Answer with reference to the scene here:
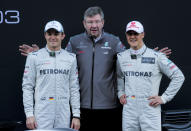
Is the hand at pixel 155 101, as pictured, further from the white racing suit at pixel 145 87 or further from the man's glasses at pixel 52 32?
the man's glasses at pixel 52 32

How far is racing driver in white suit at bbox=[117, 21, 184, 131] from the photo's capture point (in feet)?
7.98

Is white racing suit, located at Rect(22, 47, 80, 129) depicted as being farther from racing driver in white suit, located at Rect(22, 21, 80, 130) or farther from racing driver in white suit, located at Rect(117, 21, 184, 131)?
racing driver in white suit, located at Rect(117, 21, 184, 131)

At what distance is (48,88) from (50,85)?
32 mm

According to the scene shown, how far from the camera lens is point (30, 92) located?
2.36m

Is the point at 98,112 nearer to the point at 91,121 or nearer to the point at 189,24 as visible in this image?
the point at 91,121

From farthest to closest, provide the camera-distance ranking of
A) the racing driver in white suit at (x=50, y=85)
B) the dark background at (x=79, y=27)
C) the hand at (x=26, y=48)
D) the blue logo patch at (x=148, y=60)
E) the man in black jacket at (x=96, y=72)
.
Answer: the dark background at (x=79, y=27)
the hand at (x=26, y=48)
the man in black jacket at (x=96, y=72)
the blue logo patch at (x=148, y=60)
the racing driver in white suit at (x=50, y=85)

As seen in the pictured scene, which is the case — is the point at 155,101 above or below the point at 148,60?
below

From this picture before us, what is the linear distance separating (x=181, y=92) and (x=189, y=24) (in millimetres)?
793

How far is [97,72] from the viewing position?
2.63m

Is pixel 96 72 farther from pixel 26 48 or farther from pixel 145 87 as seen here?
pixel 26 48

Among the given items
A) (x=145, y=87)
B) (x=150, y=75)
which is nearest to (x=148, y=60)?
(x=150, y=75)

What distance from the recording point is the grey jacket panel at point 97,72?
264 centimetres

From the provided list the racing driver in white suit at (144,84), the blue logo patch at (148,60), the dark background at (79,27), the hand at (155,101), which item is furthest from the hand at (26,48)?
the hand at (155,101)

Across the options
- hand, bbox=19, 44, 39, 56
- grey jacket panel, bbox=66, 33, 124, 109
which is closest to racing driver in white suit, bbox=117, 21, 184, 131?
grey jacket panel, bbox=66, 33, 124, 109
